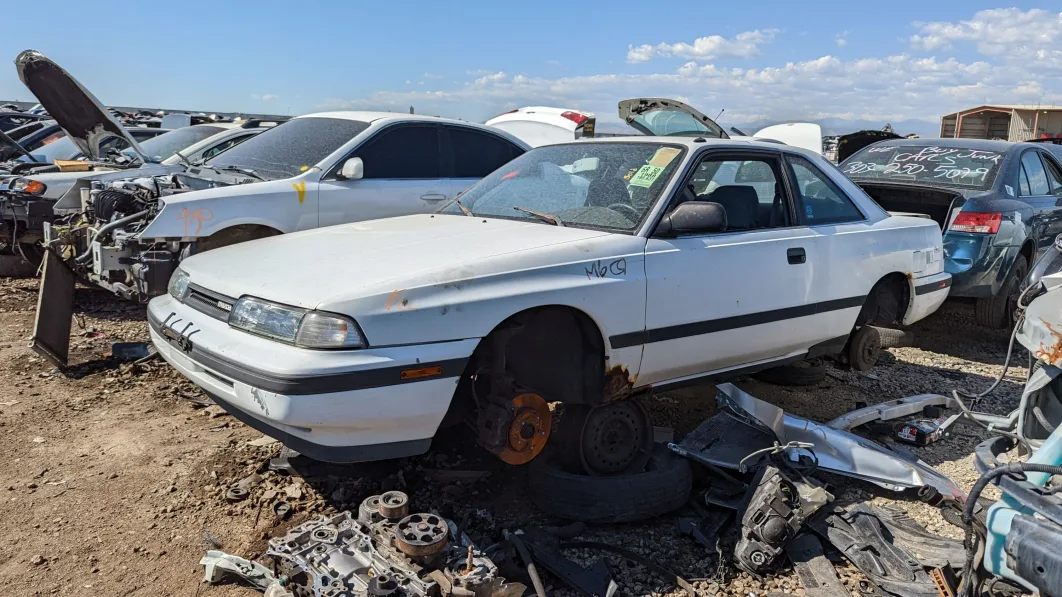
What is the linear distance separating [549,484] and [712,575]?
0.75 meters

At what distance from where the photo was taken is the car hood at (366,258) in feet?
9.14

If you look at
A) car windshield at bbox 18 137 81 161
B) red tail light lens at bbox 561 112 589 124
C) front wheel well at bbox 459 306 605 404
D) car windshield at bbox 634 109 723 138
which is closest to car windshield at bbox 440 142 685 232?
front wheel well at bbox 459 306 605 404

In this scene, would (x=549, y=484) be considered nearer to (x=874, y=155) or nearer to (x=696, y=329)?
(x=696, y=329)

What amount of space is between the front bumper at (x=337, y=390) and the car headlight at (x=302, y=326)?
0.11 feet

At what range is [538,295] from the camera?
298 cm

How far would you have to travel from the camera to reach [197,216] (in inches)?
197

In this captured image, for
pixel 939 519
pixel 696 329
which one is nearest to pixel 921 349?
pixel 939 519

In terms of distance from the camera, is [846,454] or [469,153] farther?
[469,153]

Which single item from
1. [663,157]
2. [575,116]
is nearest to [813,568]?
[663,157]

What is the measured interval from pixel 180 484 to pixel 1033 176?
23.5 ft

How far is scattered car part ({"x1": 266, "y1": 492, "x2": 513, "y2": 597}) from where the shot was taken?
240 centimetres

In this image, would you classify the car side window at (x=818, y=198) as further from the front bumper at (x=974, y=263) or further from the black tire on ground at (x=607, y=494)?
the front bumper at (x=974, y=263)

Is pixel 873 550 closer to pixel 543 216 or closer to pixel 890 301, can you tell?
pixel 543 216

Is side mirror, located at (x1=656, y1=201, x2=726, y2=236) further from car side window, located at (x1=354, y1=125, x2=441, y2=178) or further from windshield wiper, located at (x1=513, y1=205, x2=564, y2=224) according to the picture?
car side window, located at (x1=354, y1=125, x2=441, y2=178)
